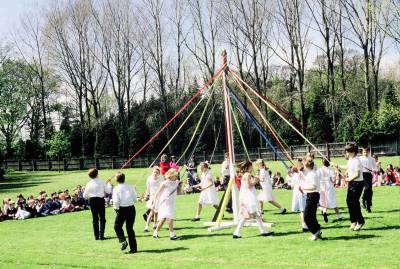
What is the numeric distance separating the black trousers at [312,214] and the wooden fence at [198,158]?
24.1 meters

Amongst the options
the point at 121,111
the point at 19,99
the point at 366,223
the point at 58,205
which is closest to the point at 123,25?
the point at 121,111

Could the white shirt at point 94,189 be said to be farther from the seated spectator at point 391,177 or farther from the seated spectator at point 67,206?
the seated spectator at point 391,177

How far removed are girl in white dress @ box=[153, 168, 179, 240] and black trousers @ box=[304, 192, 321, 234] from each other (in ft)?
10.2

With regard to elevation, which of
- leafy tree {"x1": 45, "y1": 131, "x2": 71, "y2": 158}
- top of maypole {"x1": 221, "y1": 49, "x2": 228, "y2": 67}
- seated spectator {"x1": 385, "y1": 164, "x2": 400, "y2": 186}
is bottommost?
seated spectator {"x1": 385, "y1": 164, "x2": 400, "y2": 186}

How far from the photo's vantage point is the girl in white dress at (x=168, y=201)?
1084 centimetres

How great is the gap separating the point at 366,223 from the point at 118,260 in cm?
571

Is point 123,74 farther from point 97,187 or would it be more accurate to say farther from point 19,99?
point 97,187

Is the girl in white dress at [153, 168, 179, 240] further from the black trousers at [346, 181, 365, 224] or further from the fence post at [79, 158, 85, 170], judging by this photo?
the fence post at [79, 158, 85, 170]

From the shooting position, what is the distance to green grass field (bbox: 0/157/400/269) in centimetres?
785

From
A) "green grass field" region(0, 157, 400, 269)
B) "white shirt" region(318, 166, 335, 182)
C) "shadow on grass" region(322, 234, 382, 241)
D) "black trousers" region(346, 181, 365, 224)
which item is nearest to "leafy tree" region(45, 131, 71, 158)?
"green grass field" region(0, 157, 400, 269)

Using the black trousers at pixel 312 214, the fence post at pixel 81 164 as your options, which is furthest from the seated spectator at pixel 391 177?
the fence post at pixel 81 164

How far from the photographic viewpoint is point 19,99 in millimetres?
54281

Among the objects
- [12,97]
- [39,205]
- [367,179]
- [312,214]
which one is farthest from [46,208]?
[12,97]

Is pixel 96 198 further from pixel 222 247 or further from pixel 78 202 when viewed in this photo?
pixel 78 202
